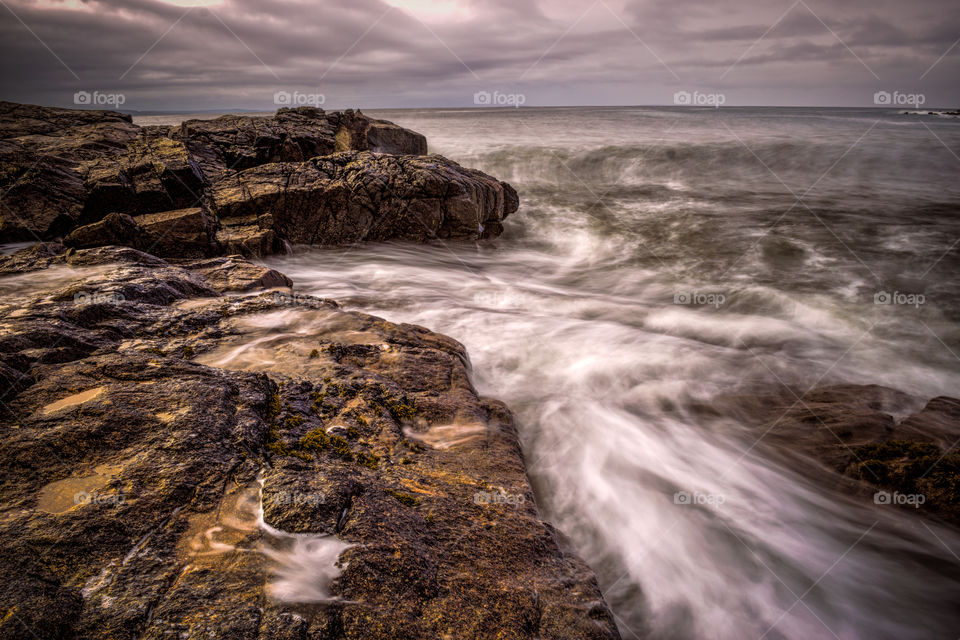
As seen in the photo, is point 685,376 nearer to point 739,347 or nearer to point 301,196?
point 739,347

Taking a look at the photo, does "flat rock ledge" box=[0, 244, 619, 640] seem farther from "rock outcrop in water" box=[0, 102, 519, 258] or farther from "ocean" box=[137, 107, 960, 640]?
"rock outcrop in water" box=[0, 102, 519, 258]

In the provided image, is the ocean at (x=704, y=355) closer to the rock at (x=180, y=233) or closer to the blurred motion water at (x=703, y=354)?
the blurred motion water at (x=703, y=354)

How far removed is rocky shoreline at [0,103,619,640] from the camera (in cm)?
205

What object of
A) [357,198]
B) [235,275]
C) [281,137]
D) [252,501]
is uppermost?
[281,137]

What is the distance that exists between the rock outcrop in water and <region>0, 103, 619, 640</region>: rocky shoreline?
9.81ft

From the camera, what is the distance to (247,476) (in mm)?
2660

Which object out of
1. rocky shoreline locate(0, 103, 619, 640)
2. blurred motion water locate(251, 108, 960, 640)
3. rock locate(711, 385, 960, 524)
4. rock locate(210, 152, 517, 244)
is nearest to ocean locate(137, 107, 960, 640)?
blurred motion water locate(251, 108, 960, 640)

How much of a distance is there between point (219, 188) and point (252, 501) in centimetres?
1014

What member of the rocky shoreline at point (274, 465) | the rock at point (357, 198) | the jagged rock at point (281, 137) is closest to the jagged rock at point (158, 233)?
the rocky shoreline at point (274, 465)

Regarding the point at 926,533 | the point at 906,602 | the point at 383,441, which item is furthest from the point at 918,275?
the point at 383,441

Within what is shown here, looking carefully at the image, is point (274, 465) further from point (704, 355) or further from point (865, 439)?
point (704, 355)

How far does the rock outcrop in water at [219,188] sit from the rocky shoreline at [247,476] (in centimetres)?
299

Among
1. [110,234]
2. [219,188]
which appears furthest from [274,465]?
[219,188]

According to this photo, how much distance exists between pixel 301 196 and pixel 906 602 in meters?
11.5
